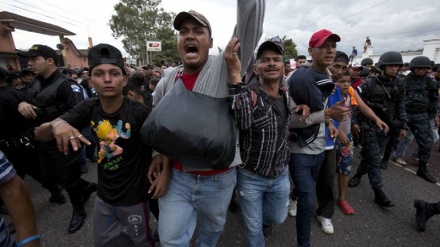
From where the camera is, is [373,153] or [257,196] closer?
[257,196]

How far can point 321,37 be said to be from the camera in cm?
216

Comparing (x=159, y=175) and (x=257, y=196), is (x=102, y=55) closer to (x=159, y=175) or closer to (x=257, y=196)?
(x=159, y=175)

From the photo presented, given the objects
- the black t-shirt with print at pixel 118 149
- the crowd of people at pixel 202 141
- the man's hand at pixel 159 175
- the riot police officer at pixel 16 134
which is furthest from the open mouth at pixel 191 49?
the riot police officer at pixel 16 134

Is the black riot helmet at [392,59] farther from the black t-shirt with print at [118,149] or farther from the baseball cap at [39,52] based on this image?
the baseball cap at [39,52]

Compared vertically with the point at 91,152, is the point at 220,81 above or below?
above

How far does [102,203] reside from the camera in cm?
179

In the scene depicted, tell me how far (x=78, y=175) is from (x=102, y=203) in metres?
1.26

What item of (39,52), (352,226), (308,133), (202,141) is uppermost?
(39,52)

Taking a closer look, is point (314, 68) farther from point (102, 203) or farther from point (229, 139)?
point (102, 203)

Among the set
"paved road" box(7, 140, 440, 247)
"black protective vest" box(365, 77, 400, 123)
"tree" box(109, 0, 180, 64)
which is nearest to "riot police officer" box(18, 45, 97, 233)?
"paved road" box(7, 140, 440, 247)

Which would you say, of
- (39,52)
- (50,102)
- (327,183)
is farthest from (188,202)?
(39,52)

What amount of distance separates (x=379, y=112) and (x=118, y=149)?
3.94 metres

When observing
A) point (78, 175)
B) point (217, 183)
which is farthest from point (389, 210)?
point (78, 175)

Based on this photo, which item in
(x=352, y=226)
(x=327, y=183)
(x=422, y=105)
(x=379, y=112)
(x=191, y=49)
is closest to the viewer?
(x=191, y=49)
